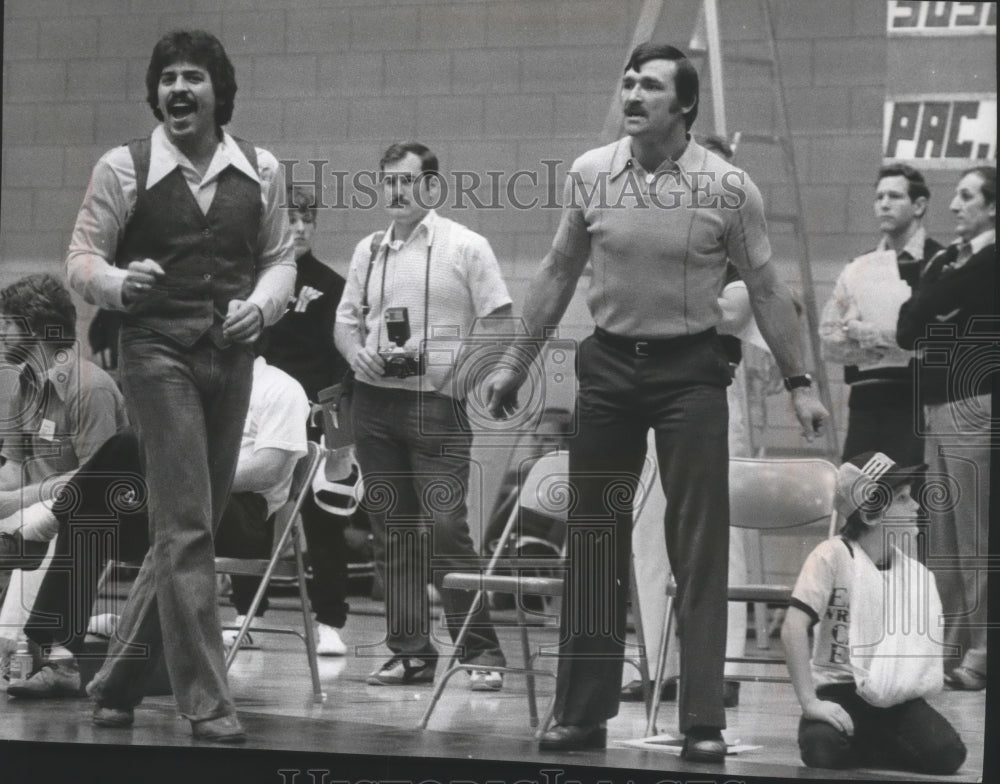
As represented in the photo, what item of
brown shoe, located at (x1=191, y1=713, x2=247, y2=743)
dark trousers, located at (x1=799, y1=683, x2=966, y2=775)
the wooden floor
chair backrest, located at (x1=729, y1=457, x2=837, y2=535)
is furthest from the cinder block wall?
brown shoe, located at (x1=191, y1=713, x2=247, y2=743)

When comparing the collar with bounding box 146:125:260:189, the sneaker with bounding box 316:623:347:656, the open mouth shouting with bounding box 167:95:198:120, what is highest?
the open mouth shouting with bounding box 167:95:198:120

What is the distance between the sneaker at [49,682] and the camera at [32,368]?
0.62 m

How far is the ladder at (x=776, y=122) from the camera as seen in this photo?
466 centimetres

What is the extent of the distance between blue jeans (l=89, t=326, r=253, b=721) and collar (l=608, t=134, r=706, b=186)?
1043 millimetres

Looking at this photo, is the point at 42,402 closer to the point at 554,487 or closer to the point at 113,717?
the point at 113,717

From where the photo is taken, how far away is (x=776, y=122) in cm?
474

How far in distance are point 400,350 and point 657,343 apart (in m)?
0.74

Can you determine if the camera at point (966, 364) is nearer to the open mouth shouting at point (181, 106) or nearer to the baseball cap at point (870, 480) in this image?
the baseball cap at point (870, 480)

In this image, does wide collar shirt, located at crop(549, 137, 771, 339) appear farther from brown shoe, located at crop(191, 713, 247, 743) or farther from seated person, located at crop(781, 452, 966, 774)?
brown shoe, located at crop(191, 713, 247, 743)

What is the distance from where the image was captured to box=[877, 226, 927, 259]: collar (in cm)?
456

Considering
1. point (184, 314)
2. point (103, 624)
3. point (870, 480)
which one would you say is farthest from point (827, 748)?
point (103, 624)

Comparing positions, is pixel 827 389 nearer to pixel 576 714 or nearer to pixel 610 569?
pixel 610 569

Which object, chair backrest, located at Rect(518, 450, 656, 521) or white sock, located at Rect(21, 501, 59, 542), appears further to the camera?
white sock, located at Rect(21, 501, 59, 542)

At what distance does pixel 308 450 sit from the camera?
4.84 meters
